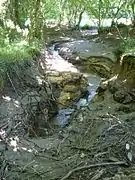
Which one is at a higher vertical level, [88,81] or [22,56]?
[22,56]

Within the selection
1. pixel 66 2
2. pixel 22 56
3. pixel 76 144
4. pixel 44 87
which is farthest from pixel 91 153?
pixel 66 2

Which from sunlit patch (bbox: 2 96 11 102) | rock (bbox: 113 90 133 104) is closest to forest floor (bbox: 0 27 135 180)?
sunlit patch (bbox: 2 96 11 102)

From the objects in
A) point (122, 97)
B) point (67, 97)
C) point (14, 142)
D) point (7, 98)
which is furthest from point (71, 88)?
point (14, 142)

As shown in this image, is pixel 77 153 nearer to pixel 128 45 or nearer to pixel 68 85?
pixel 68 85

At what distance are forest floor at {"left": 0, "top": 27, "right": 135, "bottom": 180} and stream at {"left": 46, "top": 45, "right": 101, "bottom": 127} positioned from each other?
763 millimetres

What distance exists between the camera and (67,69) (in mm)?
11984

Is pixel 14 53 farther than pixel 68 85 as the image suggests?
No

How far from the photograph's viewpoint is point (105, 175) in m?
4.84

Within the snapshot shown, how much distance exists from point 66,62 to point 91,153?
24.6 ft

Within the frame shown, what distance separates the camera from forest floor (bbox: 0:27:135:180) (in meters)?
5.07

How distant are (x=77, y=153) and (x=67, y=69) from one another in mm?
6233

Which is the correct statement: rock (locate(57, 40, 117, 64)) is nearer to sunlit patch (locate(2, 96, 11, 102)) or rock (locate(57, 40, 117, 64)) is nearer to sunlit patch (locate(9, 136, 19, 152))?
sunlit patch (locate(2, 96, 11, 102))

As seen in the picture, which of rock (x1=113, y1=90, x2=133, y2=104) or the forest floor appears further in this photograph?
rock (x1=113, y1=90, x2=133, y2=104)

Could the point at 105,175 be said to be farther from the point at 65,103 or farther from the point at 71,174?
the point at 65,103
